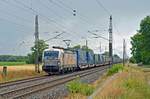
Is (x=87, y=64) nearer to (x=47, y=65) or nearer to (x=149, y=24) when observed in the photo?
(x=47, y=65)

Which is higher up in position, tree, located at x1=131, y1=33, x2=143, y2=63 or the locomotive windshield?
tree, located at x1=131, y1=33, x2=143, y2=63

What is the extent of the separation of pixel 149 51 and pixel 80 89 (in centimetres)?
7759

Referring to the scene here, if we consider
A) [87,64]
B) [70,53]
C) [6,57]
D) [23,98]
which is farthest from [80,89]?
[6,57]

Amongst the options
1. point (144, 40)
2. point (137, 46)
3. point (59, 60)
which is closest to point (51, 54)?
point (59, 60)

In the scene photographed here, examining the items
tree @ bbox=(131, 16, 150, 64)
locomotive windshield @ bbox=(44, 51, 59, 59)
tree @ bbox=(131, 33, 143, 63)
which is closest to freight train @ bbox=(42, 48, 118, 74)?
locomotive windshield @ bbox=(44, 51, 59, 59)

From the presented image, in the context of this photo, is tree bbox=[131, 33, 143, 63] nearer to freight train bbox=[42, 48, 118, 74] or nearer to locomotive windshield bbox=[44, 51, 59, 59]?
freight train bbox=[42, 48, 118, 74]

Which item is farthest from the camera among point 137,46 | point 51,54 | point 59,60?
point 137,46

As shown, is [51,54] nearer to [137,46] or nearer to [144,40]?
[144,40]

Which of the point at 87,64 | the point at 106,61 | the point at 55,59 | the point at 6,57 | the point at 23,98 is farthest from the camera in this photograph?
the point at 6,57

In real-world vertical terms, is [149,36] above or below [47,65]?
above

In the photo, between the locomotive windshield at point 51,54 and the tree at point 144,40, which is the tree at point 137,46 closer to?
the tree at point 144,40

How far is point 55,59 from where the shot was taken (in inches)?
1898

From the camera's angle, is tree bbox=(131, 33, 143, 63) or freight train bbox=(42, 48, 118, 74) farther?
tree bbox=(131, 33, 143, 63)

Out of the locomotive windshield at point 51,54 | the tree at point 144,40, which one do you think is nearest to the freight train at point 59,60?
the locomotive windshield at point 51,54
